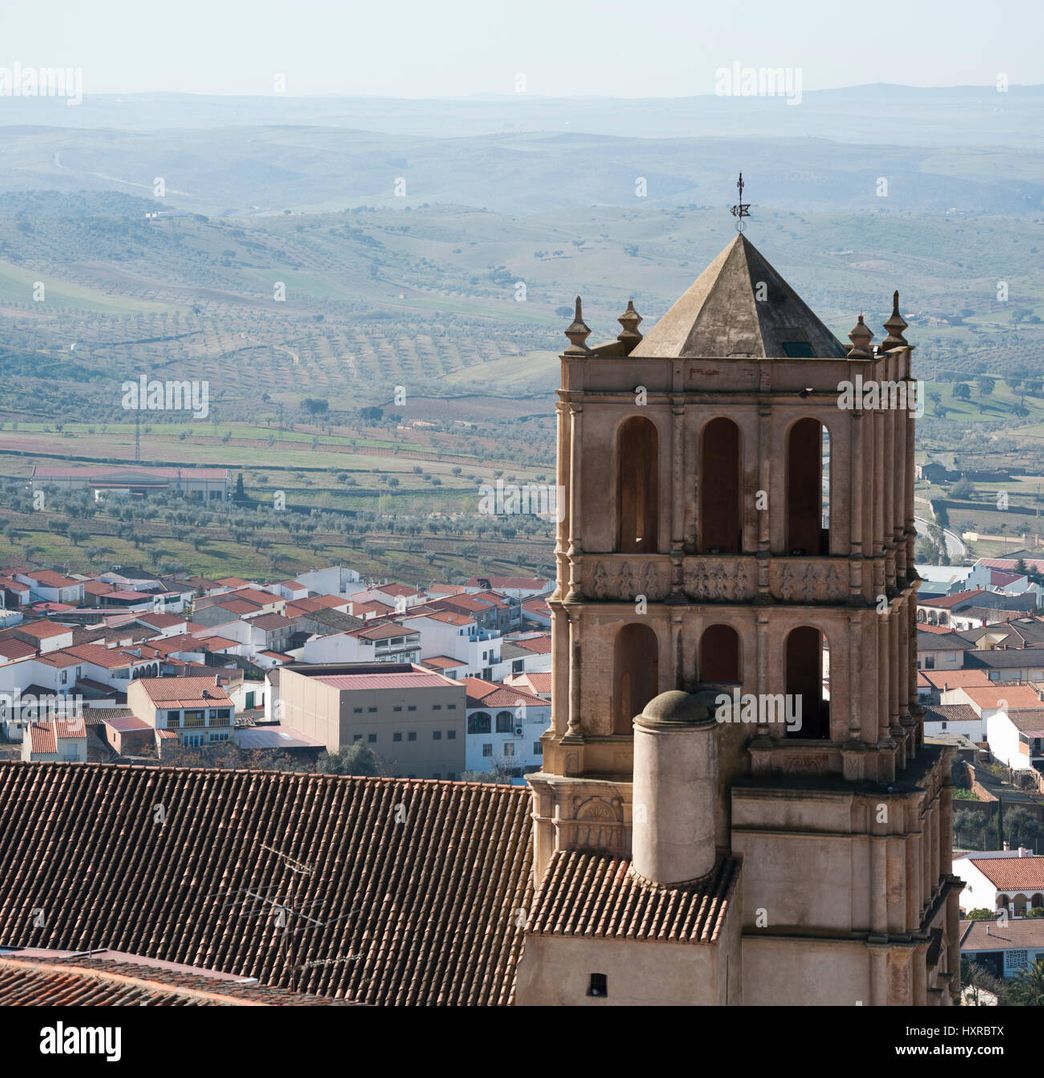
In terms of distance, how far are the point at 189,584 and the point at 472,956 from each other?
159 m

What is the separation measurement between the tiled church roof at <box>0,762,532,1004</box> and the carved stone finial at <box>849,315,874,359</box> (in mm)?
6626

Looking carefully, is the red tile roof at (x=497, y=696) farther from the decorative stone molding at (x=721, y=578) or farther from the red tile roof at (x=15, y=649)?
the decorative stone molding at (x=721, y=578)

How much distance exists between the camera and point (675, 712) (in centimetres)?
2825

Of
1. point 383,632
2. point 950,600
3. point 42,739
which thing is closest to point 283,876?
point 42,739

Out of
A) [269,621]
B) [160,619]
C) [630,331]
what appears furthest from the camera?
[160,619]

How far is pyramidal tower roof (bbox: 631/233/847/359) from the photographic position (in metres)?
30.1

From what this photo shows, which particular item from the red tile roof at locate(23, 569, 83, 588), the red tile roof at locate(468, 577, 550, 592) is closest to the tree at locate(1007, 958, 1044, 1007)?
the red tile roof at locate(468, 577, 550, 592)

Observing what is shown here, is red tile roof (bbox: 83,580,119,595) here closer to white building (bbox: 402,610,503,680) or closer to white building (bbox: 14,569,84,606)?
white building (bbox: 14,569,84,606)

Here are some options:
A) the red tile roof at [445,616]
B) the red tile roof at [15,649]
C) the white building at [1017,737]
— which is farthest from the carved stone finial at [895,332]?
the red tile roof at [445,616]

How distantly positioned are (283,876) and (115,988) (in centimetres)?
539

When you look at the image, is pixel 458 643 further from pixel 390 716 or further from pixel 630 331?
pixel 630 331

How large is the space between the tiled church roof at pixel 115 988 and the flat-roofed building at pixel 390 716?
80765 millimetres

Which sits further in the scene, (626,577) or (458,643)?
(458,643)
